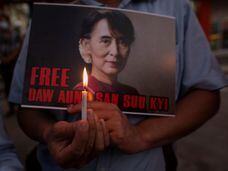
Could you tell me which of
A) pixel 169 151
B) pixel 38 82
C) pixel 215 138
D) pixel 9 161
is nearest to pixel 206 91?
pixel 169 151

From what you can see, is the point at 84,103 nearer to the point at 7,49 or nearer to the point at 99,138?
the point at 99,138

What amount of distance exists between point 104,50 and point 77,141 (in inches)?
11.1

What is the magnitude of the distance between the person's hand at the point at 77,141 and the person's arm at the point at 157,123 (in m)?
0.07

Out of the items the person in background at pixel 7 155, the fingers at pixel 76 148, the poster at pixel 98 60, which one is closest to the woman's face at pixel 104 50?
the poster at pixel 98 60

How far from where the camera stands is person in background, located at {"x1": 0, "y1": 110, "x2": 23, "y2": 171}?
1.11m

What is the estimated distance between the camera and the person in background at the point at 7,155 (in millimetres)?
1111

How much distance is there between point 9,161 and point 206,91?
2.11 feet

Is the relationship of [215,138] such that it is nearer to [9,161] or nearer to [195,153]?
[195,153]

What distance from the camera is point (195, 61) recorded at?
124 centimetres

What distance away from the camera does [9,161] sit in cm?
114

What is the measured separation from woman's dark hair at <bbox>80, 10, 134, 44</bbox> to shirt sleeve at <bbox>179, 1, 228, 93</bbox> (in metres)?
0.23

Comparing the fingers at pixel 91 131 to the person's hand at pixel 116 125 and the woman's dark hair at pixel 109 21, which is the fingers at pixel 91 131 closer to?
the person's hand at pixel 116 125

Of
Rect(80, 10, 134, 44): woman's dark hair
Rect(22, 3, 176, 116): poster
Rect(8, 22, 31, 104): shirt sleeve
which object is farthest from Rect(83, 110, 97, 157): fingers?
Rect(8, 22, 31, 104): shirt sleeve

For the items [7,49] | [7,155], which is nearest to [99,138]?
[7,155]
